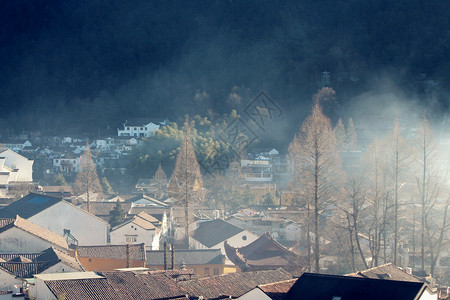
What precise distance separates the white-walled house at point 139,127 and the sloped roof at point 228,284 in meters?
24.2

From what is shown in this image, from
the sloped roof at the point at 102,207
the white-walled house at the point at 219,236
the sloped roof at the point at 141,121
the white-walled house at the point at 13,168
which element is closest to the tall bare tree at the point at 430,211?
the white-walled house at the point at 219,236

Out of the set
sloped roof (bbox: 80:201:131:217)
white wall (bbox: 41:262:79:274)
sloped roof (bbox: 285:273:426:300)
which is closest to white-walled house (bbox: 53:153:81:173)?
sloped roof (bbox: 80:201:131:217)

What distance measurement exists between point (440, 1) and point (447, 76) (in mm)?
7404

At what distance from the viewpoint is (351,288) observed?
27.7 ft

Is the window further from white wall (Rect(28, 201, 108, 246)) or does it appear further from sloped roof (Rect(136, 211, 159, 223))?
sloped roof (Rect(136, 211, 159, 223))

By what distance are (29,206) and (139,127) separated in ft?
67.4

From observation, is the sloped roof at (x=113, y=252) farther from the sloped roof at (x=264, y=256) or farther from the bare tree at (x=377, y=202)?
the bare tree at (x=377, y=202)

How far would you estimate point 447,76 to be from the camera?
3684 centimetres

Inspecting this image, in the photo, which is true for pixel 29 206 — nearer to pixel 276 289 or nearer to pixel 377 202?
pixel 377 202

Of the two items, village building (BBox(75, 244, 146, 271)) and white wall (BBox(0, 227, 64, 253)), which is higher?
white wall (BBox(0, 227, 64, 253))

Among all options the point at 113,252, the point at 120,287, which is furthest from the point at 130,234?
the point at 120,287

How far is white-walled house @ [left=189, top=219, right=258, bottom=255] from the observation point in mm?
15398

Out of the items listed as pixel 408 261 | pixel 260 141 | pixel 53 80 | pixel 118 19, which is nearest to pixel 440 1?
pixel 260 141

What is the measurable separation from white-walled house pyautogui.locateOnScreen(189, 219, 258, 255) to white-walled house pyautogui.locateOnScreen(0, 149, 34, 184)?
29.9 ft
